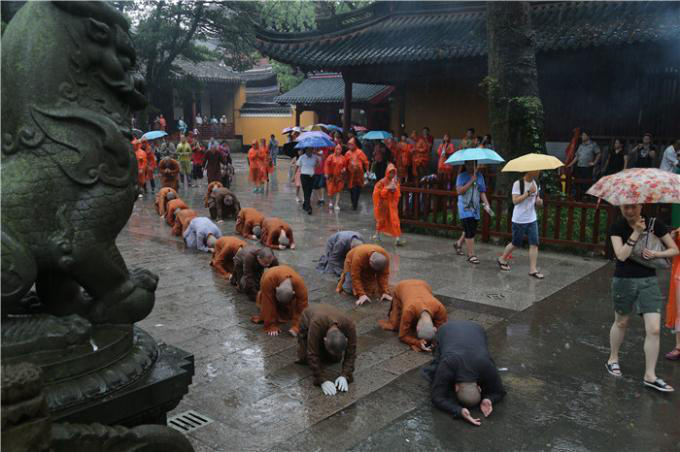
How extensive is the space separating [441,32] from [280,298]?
11.7 m

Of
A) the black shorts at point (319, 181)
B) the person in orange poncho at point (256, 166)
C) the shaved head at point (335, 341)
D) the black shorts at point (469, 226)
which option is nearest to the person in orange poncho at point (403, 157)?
the black shorts at point (319, 181)

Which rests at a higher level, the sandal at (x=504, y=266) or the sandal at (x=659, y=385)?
the sandal at (x=504, y=266)

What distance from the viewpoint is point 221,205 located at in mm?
13008

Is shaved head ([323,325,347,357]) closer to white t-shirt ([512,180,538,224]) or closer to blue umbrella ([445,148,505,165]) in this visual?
white t-shirt ([512,180,538,224])

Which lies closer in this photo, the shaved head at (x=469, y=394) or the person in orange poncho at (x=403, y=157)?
the shaved head at (x=469, y=394)

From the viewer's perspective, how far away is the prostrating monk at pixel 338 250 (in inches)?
319

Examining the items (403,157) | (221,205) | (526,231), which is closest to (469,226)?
(526,231)

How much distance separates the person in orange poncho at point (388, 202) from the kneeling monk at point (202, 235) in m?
2.82

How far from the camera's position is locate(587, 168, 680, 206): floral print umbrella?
4895mm

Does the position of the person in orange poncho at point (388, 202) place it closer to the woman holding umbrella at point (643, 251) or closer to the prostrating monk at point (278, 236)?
the prostrating monk at point (278, 236)

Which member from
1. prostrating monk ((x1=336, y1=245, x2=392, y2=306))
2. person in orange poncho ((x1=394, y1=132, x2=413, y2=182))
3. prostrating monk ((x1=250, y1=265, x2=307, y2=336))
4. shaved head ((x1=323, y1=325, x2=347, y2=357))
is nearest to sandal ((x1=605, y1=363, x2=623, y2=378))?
shaved head ((x1=323, y1=325, x2=347, y2=357))

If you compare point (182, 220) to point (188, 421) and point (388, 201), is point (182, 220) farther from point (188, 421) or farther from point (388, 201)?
point (188, 421)

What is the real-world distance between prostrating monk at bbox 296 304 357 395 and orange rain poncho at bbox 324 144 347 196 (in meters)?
9.02

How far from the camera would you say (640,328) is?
648cm
